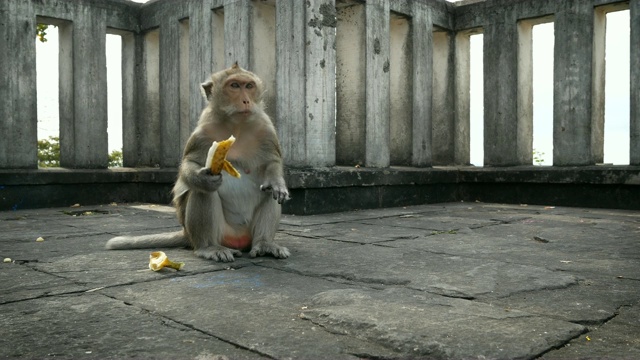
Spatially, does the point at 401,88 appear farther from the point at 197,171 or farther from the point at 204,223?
the point at 197,171

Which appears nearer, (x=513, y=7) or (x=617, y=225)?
(x=617, y=225)

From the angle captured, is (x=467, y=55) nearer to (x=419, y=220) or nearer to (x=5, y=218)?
(x=419, y=220)

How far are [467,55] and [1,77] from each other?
699cm

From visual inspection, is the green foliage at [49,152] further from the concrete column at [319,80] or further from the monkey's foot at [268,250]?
the monkey's foot at [268,250]

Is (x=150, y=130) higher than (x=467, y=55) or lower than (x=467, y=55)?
lower

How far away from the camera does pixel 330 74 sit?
6.94m

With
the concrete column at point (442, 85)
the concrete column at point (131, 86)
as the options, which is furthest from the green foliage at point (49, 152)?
the concrete column at point (442, 85)

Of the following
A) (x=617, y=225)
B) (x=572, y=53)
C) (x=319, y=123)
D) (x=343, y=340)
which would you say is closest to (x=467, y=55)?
(x=572, y=53)

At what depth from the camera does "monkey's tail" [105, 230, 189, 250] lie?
4266mm

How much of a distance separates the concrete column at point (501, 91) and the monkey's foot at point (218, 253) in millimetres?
6116

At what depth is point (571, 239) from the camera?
486cm

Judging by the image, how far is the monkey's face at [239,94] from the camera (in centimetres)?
392

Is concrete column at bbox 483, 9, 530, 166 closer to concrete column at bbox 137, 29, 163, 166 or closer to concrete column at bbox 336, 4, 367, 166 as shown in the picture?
concrete column at bbox 336, 4, 367, 166

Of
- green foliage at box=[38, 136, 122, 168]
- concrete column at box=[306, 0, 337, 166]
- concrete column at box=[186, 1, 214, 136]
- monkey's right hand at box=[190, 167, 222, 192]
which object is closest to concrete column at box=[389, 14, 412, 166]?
concrete column at box=[306, 0, 337, 166]
